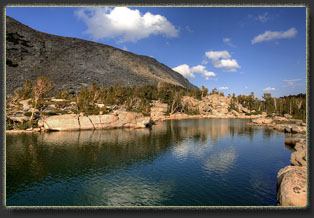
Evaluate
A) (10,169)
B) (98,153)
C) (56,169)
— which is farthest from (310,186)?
(10,169)

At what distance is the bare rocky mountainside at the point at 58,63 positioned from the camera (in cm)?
13900

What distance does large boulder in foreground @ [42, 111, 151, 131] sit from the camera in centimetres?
6084

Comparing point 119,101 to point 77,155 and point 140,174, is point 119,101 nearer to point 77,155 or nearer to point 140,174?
point 77,155

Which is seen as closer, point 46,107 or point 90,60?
point 46,107

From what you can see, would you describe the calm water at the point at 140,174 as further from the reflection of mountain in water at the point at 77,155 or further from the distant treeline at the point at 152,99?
the distant treeline at the point at 152,99

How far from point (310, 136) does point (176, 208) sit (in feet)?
37.5

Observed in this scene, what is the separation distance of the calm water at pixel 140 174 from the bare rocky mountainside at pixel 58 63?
112m

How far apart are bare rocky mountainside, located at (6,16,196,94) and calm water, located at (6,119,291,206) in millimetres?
111931

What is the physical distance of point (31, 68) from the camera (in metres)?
144

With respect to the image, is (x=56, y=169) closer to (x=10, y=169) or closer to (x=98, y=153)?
(x=10, y=169)

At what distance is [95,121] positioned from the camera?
2601 inches

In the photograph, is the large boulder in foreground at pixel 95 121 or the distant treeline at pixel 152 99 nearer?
the large boulder in foreground at pixel 95 121

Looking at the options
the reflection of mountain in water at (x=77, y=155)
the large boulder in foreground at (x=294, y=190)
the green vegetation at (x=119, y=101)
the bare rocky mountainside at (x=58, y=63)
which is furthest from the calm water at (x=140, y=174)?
the bare rocky mountainside at (x=58, y=63)

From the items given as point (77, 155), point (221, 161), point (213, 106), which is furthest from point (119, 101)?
point (221, 161)
